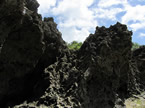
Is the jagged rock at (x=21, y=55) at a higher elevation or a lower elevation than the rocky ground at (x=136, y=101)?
higher

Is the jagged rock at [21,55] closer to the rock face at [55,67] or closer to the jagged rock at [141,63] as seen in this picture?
the rock face at [55,67]

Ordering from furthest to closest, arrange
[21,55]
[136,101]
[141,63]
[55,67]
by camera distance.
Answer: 1. [141,63]
2. [136,101]
3. [55,67]
4. [21,55]

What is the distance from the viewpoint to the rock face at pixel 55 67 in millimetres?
11938

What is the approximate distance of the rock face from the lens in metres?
11.9

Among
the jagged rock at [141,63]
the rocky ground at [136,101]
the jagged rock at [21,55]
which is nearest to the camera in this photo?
the jagged rock at [21,55]

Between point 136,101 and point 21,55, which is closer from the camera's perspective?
point 21,55

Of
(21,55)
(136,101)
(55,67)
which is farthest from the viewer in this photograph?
(136,101)

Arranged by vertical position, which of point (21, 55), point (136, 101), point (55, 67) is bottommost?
point (136, 101)

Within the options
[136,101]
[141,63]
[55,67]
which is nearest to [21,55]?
[55,67]

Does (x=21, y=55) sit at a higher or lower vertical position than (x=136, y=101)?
higher

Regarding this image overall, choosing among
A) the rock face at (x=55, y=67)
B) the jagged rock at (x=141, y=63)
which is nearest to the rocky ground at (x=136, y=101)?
the jagged rock at (x=141, y=63)

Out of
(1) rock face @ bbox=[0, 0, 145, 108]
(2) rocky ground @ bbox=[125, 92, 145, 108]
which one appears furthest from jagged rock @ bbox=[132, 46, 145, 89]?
(1) rock face @ bbox=[0, 0, 145, 108]

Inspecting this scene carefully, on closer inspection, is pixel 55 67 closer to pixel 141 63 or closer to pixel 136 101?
pixel 136 101

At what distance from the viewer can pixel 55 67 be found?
13969mm
